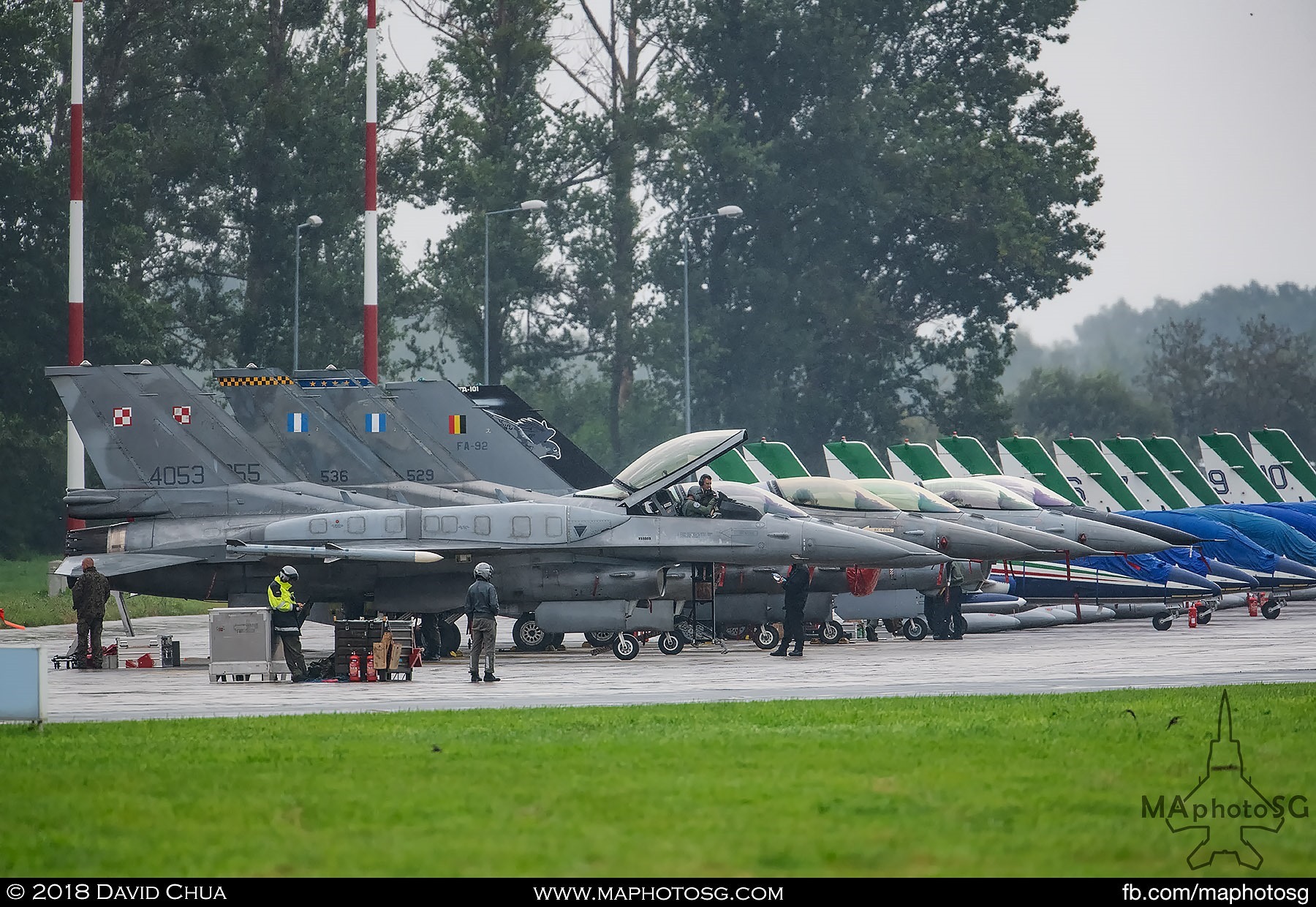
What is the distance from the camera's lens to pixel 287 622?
20.1 meters

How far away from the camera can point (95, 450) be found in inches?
961

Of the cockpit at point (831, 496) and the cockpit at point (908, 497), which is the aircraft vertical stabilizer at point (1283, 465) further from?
the cockpit at point (831, 496)

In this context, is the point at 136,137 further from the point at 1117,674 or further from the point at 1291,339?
the point at 1291,339

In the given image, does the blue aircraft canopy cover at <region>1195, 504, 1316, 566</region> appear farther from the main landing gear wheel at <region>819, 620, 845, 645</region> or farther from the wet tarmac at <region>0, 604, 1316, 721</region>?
the main landing gear wheel at <region>819, 620, 845, 645</region>

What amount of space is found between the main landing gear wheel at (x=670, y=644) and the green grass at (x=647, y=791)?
952cm

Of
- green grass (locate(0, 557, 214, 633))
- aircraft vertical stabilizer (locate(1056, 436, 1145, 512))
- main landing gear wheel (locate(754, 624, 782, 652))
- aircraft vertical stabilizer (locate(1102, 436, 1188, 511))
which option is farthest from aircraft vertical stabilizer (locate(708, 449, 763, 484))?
green grass (locate(0, 557, 214, 633))

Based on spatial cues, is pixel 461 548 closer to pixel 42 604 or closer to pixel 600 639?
pixel 600 639

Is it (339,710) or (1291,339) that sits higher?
(1291,339)

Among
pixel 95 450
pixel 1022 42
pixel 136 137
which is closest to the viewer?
pixel 95 450

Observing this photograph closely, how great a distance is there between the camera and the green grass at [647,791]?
332 inches

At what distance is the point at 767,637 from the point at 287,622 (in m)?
8.60
